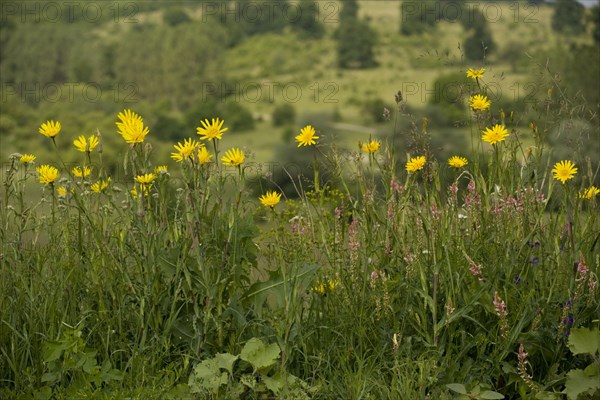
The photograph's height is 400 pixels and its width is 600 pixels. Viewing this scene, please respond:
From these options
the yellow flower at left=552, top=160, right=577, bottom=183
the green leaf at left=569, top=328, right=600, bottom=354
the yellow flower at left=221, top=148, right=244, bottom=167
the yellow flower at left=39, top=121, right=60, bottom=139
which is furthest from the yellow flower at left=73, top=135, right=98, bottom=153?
the green leaf at left=569, top=328, right=600, bottom=354

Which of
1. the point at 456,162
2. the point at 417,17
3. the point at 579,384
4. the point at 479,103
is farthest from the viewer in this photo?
the point at 417,17

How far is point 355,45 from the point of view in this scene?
9431 centimetres

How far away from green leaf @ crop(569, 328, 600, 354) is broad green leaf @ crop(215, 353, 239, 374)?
1439mm

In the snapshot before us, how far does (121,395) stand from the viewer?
358cm

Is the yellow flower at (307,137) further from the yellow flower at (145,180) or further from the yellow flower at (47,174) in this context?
the yellow flower at (47,174)

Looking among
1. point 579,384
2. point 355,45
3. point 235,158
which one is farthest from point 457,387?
point 355,45

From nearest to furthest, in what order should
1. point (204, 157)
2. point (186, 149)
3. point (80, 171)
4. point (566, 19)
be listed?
point (186, 149) → point (204, 157) → point (80, 171) → point (566, 19)

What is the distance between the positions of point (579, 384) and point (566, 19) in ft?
289

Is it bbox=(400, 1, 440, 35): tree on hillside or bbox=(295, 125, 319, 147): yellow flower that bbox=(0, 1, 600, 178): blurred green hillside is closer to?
bbox=(400, 1, 440, 35): tree on hillside

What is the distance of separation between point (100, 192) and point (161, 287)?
664 mm

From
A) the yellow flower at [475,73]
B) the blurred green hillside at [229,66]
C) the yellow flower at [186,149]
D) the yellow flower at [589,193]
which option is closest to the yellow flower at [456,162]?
A: the yellow flower at [475,73]

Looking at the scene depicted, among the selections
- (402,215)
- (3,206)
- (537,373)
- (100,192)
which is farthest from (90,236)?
(537,373)

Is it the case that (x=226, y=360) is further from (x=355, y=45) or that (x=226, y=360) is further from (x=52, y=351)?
(x=355, y=45)

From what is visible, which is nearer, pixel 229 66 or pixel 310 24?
pixel 229 66
